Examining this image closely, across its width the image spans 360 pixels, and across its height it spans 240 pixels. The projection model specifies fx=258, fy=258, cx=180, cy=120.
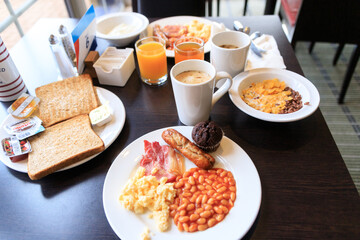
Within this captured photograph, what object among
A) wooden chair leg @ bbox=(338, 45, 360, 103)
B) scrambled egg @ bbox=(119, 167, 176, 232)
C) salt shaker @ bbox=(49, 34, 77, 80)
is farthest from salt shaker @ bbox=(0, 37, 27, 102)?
wooden chair leg @ bbox=(338, 45, 360, 103)

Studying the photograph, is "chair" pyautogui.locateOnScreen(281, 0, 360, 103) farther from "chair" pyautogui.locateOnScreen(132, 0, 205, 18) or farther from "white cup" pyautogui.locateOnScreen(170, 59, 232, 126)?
"white cup" pyautogui.locateOnScreen(170, 59, 232, 126)

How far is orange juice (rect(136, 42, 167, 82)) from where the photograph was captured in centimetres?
117

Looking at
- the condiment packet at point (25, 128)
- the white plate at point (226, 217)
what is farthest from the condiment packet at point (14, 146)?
the white plate at point (226, 217)

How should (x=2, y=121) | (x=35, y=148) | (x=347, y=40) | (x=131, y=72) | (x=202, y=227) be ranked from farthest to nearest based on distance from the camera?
(x=347, y=40) → (x=131, y=72) → (x=2, y=121) → (x=35, y=148) → (x=202, y=227)

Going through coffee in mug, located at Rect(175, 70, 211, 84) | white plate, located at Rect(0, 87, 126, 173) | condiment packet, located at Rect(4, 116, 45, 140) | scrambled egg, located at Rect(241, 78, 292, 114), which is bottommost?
white plate, located at Rect(0, 87, 126, 173)

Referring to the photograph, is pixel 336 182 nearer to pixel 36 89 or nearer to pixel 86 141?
pixel 86 141

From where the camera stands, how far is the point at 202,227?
0.71m

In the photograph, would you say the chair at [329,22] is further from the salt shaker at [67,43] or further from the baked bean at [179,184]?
the baked bean at [179,184]

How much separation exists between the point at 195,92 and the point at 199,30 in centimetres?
82

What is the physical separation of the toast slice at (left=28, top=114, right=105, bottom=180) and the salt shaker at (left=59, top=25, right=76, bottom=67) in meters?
0.38

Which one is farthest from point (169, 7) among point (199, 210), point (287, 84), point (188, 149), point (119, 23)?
point (199, 210)

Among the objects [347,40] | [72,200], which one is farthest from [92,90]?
[347,40]

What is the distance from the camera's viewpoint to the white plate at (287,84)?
0.94 metres

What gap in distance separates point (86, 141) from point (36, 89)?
475 millimetres
